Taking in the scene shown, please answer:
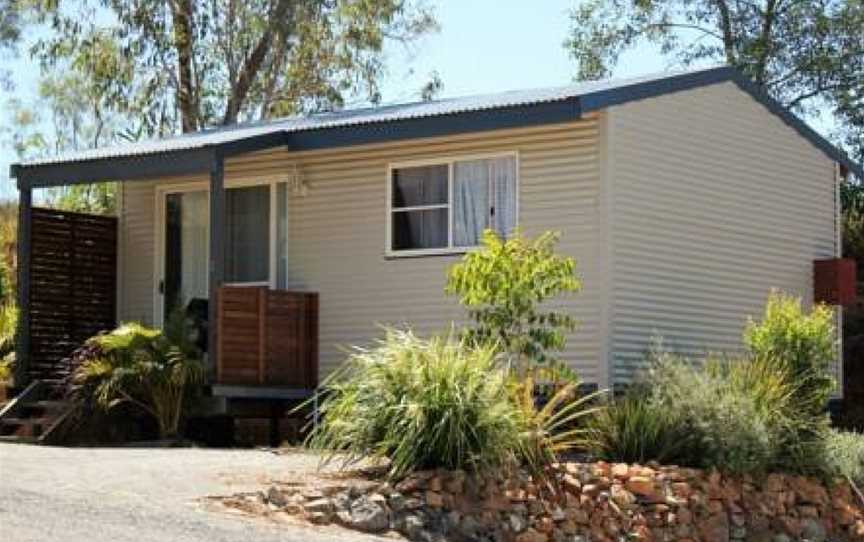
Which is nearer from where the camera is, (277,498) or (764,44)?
(277,498)

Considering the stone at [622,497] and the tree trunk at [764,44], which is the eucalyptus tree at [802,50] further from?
the stone at [622,497]

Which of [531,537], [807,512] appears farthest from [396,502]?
[807,512]

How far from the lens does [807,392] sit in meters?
15.2

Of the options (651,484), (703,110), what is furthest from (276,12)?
(651,484)

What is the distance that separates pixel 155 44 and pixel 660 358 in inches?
790

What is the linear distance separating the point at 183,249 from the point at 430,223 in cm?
393

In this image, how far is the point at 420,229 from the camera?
1798 centimetres

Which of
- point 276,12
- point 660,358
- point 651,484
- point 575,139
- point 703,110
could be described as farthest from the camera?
point 276,12

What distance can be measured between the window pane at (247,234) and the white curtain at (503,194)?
10.6ft

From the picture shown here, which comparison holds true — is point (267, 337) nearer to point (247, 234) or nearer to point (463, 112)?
point (247, 234)

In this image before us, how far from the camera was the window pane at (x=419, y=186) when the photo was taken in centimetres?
1780

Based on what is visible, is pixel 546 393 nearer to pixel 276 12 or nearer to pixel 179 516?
pixel 179 516

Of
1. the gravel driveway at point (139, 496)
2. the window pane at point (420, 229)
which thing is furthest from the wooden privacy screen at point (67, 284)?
the gravel driveway at point (139, 496)

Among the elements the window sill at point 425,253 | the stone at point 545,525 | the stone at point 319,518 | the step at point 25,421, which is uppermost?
the window sill at point 425,253
